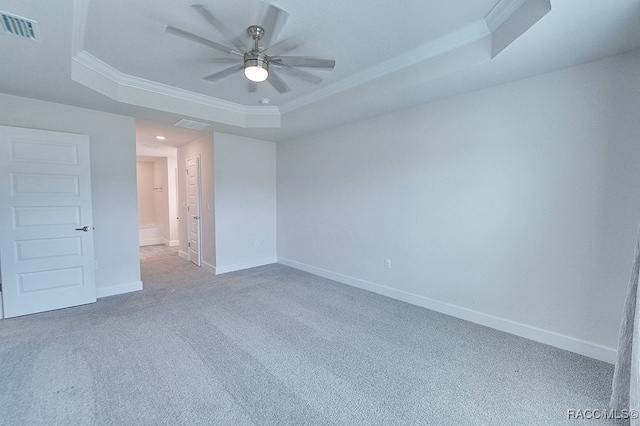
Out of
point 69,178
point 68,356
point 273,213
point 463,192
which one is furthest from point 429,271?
point 69,178

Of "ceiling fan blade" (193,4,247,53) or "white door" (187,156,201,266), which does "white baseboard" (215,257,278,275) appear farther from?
"ceiling fan blade" (193,4,247,53)

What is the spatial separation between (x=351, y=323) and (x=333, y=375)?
0.90m

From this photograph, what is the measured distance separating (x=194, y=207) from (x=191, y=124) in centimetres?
183

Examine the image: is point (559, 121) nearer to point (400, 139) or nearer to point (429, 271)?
point (400, 139)

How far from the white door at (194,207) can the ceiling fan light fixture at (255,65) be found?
3.45 meters

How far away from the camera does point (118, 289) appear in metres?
3.86

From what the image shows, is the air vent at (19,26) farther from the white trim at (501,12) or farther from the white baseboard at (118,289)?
the white trim at (501,12)

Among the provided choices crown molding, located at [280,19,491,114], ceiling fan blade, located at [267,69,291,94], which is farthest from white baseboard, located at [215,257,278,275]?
ceiling fan blade, located at [267,69,291,94]

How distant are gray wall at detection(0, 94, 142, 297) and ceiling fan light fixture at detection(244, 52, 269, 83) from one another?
2660mm

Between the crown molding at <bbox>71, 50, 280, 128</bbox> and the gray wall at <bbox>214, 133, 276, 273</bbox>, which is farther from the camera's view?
the gray wall at <bbox>214, 133, 276, 273</bbox>

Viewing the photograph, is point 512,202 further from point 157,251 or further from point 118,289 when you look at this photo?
point 157,251

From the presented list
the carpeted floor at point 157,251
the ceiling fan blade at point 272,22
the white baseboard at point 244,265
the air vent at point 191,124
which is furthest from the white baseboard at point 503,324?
the carpeted floor at point 157,251

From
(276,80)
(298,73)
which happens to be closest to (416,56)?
(298,73)

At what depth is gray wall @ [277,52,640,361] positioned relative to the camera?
2.22 m
